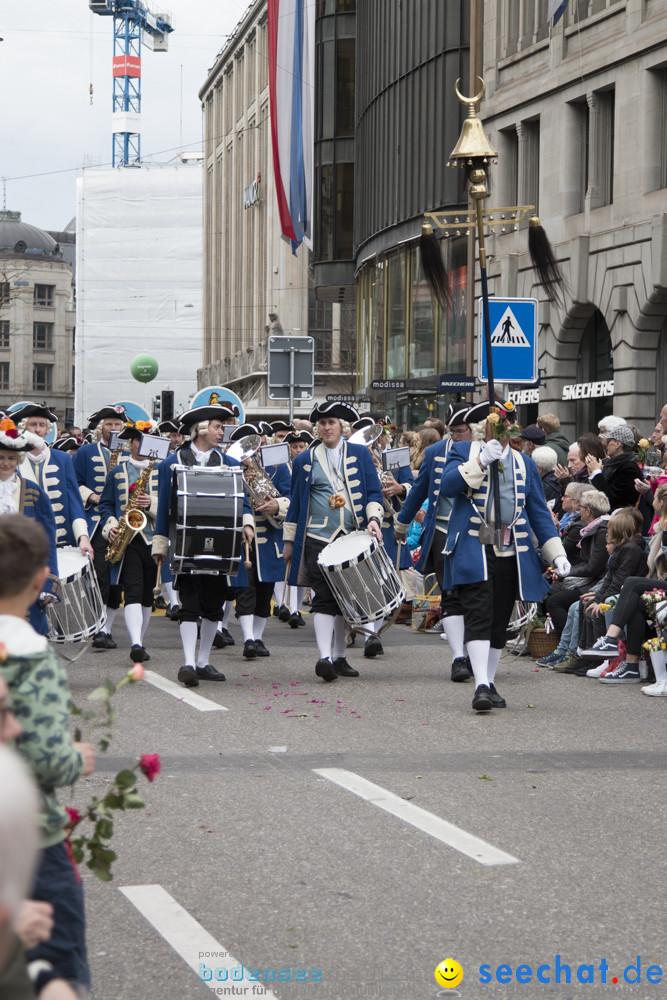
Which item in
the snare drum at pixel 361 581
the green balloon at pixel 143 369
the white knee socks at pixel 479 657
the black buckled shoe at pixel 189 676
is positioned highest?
the green balloon at pixel 143 369

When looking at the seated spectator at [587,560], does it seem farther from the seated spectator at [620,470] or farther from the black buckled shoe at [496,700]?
the black buckled shoe at [496,700]

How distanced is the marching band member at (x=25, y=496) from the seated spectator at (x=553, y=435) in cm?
705

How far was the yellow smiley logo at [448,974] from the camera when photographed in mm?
4273

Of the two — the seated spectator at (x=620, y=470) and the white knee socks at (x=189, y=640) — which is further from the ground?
the seated spectator at (x=620, y=470)

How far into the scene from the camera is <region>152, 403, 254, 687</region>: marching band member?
34.2 feet

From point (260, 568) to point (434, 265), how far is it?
311cm

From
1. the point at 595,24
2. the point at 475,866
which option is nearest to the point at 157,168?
the point at 595,24

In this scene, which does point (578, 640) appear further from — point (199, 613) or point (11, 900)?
point (11, 900)

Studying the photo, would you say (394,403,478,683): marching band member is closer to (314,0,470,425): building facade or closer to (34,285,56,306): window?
(314,0,470,425): building facade

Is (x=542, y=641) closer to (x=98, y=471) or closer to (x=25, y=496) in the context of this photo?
(x=98, y=471)

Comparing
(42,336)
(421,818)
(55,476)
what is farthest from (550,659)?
(42,336)

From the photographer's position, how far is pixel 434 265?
13.2 meters

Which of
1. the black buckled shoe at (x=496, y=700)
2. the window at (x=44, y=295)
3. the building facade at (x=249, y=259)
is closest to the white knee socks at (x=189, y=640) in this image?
the black buckled shoe at (x=496, y=700)

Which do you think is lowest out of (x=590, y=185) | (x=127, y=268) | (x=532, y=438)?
(x=532, y=438)
